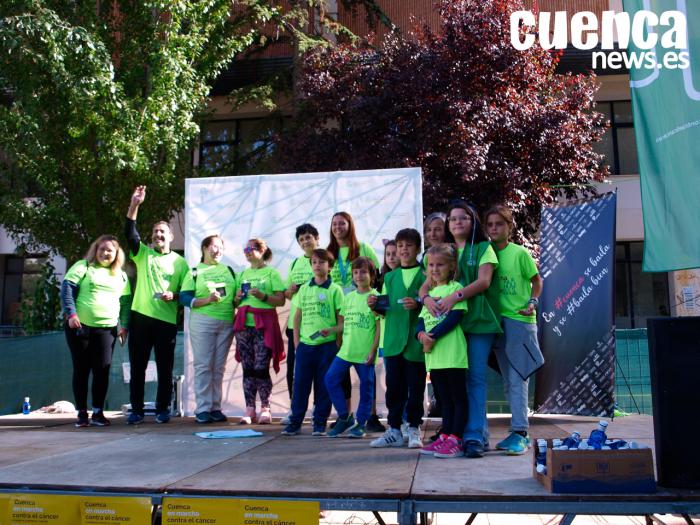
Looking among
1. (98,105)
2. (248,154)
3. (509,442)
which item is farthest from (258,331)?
(248,154)

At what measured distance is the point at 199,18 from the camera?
10625 mm

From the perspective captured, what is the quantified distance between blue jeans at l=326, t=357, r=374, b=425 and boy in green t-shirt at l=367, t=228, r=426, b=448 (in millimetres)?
363

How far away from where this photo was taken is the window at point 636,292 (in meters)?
15.0

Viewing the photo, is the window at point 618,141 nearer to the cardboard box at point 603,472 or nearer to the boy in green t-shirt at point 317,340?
the boy in green t-shirt at point 317,340

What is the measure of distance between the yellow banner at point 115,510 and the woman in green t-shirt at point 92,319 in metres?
2.86

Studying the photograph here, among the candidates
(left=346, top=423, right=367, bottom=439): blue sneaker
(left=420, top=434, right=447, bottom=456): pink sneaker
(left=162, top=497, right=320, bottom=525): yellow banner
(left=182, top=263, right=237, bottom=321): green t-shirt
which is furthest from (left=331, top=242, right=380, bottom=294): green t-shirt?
(left=162, top=497, right=320, bottom=525): yellow banner

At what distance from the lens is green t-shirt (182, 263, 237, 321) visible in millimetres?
5656

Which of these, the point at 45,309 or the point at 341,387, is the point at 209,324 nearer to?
the point at 341,387

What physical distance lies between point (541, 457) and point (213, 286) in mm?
3416

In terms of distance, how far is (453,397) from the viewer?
3.87 metres

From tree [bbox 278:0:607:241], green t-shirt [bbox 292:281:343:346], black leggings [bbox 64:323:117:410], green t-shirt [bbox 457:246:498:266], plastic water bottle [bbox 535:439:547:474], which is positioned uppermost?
tree [bbox 278:0:607:241]

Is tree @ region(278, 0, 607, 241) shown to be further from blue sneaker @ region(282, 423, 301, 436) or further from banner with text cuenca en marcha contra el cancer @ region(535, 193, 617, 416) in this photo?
blue sneaker @ region(282, 423, 301, 436)

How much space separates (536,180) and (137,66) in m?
6.56

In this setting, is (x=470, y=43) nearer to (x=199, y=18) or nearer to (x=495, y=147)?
(x=495, y=147)
